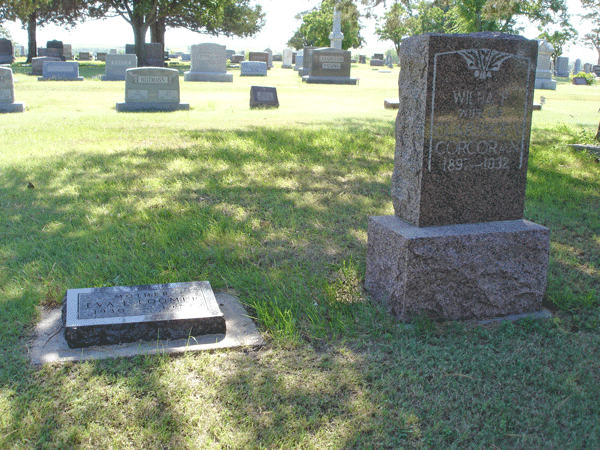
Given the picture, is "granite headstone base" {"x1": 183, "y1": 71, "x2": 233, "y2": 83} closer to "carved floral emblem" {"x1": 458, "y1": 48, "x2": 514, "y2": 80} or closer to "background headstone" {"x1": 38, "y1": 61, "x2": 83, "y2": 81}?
"background headstone" {"x1": 38, "y1": 61, "x2": 83, "y2": 81}

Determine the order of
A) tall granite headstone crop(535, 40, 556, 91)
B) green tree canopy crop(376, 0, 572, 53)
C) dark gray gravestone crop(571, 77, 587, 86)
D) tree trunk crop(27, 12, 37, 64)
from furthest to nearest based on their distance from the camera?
1. tree trunk crop(27, 12, 37, 64)
2. dark gray gravestone crop(571, 77, 587, 86)
3. tall granite headstone crop(535, 40, 556, 91)
4. green tree canopy crop(376, 0, 572, 53)

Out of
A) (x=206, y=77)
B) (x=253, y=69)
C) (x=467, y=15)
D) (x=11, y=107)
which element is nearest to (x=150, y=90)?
(x=11, y=107)

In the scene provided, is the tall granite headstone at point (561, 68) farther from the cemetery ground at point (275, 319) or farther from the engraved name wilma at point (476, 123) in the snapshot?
the engraved name wilma at point (476, 123)

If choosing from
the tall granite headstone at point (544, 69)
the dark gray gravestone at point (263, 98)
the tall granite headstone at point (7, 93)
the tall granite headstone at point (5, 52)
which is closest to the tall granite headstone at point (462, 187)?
the dark gray gravestone at point (263, 98)

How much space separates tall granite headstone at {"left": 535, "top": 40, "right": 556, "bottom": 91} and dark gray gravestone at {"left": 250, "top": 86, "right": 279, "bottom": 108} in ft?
56.5

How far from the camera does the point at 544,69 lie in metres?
26.2

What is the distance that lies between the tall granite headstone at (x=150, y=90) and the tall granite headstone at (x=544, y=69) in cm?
1960

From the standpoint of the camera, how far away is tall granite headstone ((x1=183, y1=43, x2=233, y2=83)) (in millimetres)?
23531

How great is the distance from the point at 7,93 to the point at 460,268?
1245 cm

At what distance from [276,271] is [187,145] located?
14.4ft

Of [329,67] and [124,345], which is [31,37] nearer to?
[329,67]

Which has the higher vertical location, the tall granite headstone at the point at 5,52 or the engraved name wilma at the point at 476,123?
the tall granite headstone at the point at 5,52

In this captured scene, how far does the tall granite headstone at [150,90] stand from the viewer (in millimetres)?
12438

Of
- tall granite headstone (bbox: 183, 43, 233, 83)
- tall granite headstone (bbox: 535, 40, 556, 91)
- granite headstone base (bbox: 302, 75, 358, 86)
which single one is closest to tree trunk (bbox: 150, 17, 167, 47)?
tall granite headstone (bbox: 183, 43, 233, 83)
